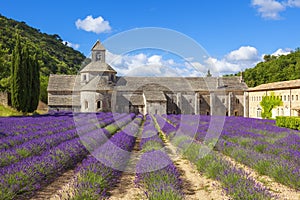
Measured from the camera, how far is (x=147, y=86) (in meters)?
39.5

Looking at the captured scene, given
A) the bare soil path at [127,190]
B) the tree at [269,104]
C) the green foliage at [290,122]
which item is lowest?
the bare soil path at [127,190]

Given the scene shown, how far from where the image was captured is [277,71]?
5356 cm

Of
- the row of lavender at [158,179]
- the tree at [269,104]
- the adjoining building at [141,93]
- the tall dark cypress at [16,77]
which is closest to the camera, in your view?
the row of lavender at [158,179]

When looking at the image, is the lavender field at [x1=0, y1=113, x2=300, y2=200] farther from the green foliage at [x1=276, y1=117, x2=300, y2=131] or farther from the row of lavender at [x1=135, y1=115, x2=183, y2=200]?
the green foliage at [x1=276, y1=117, x2=300, y2=131]

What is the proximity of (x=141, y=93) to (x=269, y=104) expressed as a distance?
15.8 m

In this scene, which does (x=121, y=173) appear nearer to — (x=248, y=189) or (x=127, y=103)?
(x=248, y=189)

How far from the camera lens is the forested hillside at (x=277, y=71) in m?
48.8

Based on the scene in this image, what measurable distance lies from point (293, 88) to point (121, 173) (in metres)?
27.3

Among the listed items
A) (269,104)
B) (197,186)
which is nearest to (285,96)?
(269,104)

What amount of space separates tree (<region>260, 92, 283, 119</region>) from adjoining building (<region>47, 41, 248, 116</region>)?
6257 millimetres

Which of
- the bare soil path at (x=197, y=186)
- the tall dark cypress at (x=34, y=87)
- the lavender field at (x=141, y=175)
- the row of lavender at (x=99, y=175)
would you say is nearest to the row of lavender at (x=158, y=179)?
the lavender field at (x=141, y=175)

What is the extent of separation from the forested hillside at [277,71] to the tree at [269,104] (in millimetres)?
15133

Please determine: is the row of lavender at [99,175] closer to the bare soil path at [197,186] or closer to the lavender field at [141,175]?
the lavender field at [141,175]

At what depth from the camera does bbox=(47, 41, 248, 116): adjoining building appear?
116 ft
